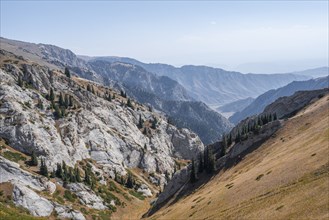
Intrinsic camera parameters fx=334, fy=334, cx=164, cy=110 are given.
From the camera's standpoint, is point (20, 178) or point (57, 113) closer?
point (20, 178)

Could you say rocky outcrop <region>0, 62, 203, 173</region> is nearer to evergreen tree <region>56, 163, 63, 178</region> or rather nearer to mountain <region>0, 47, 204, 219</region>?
mountain <region>0, 47, 204, 219</region>

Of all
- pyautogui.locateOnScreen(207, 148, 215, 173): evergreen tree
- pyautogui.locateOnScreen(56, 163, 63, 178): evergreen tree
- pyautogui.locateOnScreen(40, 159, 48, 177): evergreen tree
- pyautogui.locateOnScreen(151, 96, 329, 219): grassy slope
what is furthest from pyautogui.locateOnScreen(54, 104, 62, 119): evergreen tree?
pyautogui.locateOnScreen(151, 96, 329, 219): grassy slope

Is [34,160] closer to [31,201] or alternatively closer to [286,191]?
[31,201]

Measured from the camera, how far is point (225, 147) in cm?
13275

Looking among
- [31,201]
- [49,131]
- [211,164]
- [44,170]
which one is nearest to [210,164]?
[211,164]

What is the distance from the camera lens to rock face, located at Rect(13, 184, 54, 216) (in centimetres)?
10338

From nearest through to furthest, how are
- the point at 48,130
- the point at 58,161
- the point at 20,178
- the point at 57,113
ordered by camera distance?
the point at 20,178, the point at 58,161, the point at 48,130, the point at 57,113

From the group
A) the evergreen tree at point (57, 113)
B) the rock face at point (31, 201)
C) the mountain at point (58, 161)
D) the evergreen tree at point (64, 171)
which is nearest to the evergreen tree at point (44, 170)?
the mountain at point (58, 161)

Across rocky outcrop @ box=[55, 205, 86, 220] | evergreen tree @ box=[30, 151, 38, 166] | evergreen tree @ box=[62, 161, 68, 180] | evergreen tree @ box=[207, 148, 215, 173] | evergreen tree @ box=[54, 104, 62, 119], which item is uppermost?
evergreen tree @ box=[54, 104, 62, 119]

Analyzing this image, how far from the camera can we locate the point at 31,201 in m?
106

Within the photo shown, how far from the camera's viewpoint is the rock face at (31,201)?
339 ft

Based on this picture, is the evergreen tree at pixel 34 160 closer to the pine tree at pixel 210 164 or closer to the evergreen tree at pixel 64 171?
the evergreen tree at pixel 64 171

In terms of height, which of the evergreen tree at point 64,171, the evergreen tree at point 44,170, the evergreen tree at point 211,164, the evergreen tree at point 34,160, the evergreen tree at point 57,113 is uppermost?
the evergreen tree at point 57,113

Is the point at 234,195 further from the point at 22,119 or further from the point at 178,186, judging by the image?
the point at 22,119
